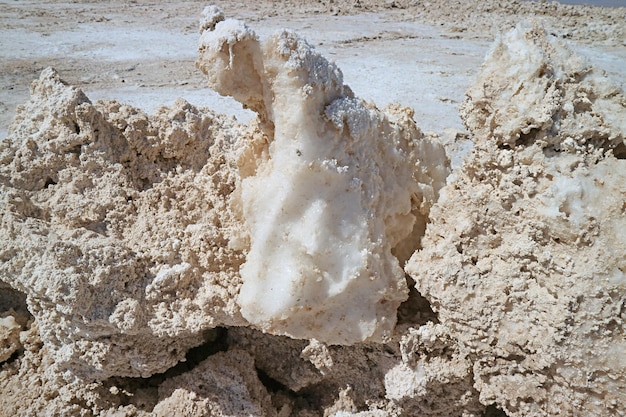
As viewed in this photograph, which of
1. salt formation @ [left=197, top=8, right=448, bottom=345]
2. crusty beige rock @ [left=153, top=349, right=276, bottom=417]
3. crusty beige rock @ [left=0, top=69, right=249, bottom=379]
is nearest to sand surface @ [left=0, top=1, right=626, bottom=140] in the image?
crusty beige rock @ [left=0, top=69, right=249, bottom=379]

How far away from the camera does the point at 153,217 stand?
1.72 metres

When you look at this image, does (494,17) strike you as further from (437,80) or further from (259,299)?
(259,299)

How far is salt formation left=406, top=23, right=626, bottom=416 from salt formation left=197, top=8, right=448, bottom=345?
0.17 meters

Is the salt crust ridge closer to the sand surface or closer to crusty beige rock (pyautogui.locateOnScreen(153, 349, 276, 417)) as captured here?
crusty beige rock (pyautogui.locateOnScreen(153, 349, 276, 417))

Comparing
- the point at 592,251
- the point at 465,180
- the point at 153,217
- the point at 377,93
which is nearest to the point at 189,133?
the point at 153,217

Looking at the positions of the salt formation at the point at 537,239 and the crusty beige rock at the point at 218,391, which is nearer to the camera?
the salt formation at the point at 537,239

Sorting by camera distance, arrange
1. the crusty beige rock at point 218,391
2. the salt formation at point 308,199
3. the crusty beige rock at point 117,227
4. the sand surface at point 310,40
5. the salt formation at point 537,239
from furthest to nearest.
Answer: the sand surface at point 310,40, the crusty beige rock at point 218,391, the crusty beige rock at point 117,227, the salt formation at point 308,199, the salt formation at point 537,239

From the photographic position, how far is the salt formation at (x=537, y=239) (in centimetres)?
119

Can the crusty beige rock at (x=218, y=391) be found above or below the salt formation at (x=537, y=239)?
below

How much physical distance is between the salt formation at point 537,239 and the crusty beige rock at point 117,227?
0.68m

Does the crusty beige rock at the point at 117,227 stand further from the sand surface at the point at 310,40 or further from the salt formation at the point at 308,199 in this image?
the sand surface at the point at 310,40

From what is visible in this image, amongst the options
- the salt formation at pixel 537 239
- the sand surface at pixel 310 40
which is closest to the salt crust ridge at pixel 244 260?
the salt formation at pixel 537 239

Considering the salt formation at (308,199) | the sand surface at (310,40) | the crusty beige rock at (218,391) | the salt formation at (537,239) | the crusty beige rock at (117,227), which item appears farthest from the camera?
the sand surface at (310,40)

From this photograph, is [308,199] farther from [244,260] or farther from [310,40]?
[310,40]
